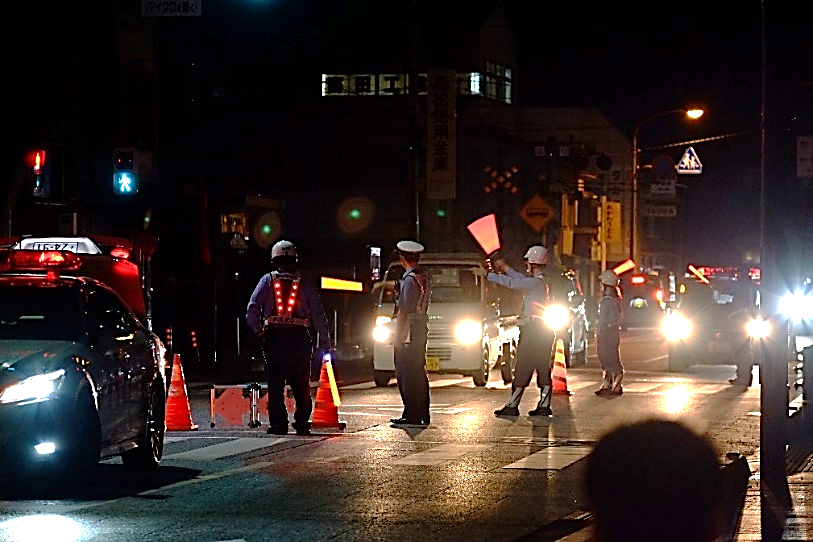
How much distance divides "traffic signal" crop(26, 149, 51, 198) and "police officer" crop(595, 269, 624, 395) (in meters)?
11.8

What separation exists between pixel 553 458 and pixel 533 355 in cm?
488

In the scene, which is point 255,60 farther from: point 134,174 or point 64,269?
point 64,269

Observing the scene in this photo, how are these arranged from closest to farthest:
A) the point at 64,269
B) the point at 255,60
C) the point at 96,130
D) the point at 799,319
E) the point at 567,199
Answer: the point at 64,269
the point at 799,319
the point at 96,130
the point at 255,60
the point at 567,199

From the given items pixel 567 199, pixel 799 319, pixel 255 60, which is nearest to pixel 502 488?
pixel 799 319

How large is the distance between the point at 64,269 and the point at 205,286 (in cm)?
1966

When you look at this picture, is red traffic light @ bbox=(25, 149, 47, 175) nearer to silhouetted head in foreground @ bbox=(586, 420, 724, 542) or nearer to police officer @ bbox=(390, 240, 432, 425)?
police officer @ bbox=(390, 240, 432, 425)

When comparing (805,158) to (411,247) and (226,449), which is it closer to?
(411,247)

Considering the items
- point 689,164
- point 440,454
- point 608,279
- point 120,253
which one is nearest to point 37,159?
point 120,253

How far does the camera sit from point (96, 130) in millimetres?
45781

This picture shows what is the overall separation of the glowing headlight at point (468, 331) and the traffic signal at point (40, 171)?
951 cm

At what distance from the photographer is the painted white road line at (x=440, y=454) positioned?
1359 centimetres

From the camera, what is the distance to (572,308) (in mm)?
34375

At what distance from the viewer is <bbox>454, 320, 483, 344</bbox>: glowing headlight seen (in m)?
26.2

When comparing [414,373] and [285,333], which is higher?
[285,333]
